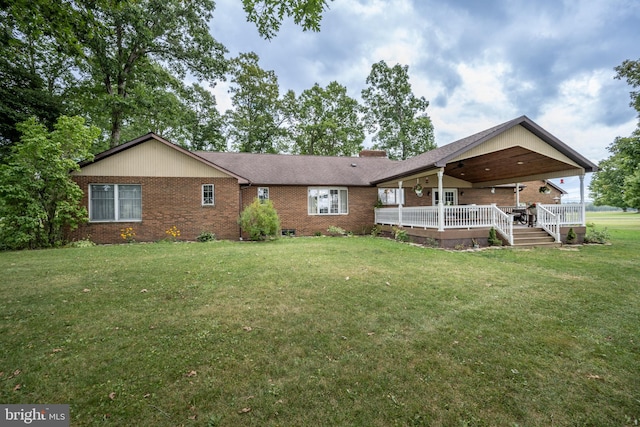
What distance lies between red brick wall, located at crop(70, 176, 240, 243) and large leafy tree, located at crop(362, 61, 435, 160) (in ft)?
75.6

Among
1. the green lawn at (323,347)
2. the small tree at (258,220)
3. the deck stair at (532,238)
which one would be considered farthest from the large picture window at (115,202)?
the deck stair at (532,238)

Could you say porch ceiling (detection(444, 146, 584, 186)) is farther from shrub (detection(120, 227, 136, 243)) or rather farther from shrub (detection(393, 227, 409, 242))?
shrub (detection(120, 227, 136, 243))

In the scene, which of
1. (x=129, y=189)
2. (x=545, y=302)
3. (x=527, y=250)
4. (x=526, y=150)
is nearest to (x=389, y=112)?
(x=526, y=150)

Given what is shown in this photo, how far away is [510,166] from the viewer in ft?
44.2

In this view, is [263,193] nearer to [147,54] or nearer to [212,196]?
[212,196]

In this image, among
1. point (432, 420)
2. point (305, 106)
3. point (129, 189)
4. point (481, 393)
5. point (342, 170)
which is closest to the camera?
point (432, 420)

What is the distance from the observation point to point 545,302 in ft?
15.2

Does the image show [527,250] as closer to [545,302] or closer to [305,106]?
[545,302]

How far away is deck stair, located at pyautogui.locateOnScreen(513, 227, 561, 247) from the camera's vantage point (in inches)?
432

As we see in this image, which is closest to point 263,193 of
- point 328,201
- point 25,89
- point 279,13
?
point 328,201

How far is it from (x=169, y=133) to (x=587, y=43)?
32.8 m

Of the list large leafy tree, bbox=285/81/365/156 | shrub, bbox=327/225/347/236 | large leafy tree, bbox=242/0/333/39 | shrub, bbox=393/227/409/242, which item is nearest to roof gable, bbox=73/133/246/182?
shrub, bbox=327/225/347/236

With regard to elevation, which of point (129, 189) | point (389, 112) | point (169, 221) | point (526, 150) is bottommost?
point (169, 221)

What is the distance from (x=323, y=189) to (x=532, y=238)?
10.2 meters
